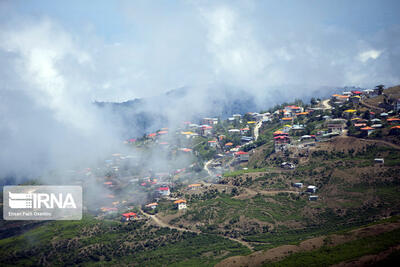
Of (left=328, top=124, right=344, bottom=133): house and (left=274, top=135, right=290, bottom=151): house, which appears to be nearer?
(left=328, top=124, right=344, bottom=133): house

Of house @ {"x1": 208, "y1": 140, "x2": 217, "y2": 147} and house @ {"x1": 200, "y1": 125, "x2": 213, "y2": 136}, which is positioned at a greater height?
house @ {"x1": 200, "y1": 125, "x2": 213, "y2": 136}

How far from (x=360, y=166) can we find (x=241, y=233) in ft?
69.9

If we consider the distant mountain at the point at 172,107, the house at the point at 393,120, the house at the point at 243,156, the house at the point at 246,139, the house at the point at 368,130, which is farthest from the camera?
the distant mountain at the point at 172,107

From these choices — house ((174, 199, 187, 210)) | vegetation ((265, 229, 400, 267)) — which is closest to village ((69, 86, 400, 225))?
house ((174, 199, 187, 210))

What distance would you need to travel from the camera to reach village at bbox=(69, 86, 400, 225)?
65438 millimetres

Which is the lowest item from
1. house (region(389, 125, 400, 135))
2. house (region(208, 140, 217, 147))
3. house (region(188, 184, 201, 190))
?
house (region(188, 184, 201, 190))

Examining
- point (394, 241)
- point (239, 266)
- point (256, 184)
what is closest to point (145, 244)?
point (239, 266)

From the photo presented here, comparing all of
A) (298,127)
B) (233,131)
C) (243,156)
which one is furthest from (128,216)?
(233,131)

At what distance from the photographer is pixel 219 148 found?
8994 centimetres

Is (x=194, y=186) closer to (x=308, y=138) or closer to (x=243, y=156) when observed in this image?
(x=243, y=156)

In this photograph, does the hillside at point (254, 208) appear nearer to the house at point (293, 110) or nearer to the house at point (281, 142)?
the house at point (281, 142)

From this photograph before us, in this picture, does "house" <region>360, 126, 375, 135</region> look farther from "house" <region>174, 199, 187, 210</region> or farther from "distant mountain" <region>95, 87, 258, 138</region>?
"distant mountain" <region>95, 87, 258, 138</region>

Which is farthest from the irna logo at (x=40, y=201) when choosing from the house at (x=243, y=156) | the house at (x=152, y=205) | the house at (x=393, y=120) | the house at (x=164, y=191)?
the house at (x=393, y=120)

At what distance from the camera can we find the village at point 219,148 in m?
65.4
